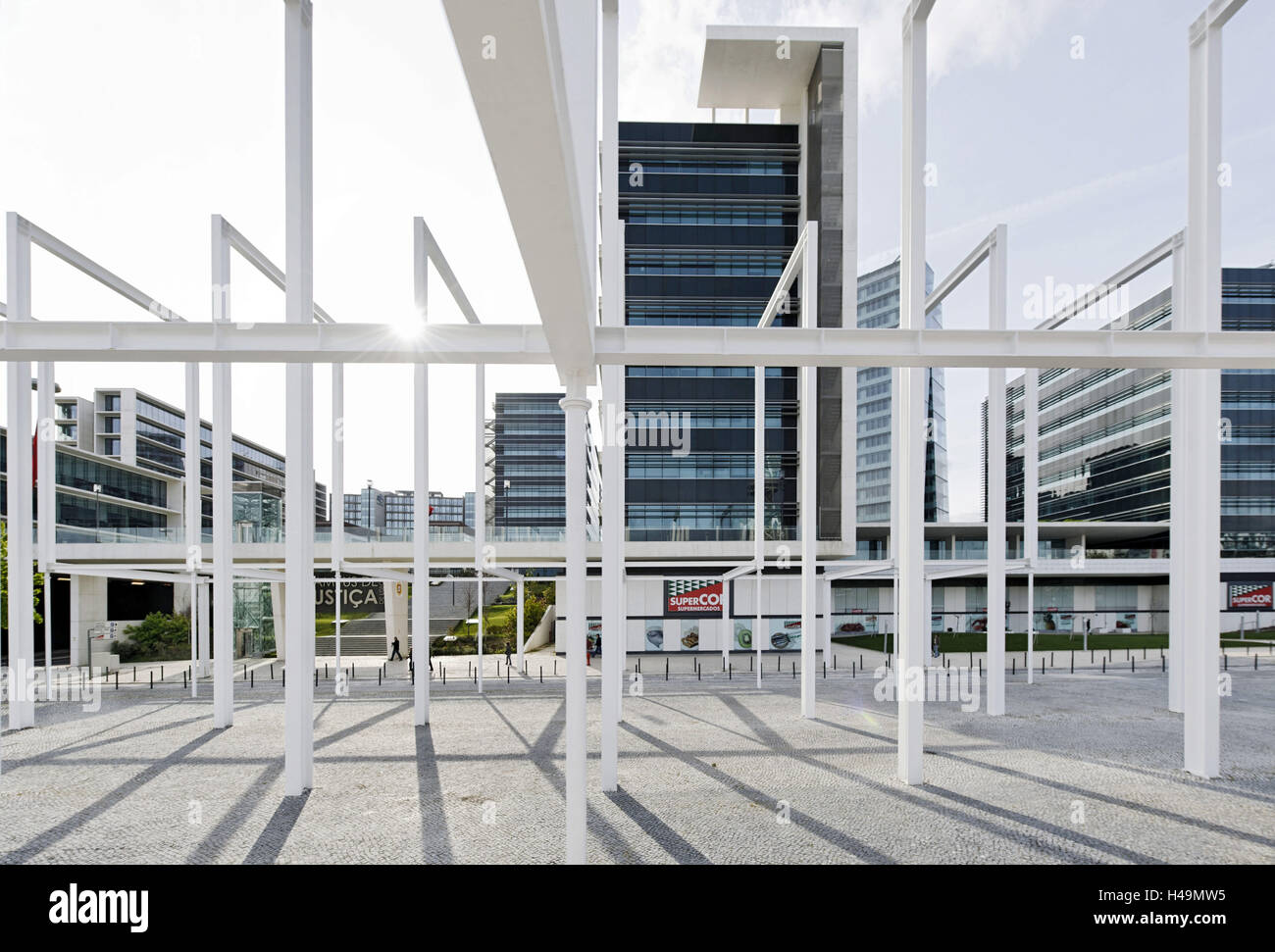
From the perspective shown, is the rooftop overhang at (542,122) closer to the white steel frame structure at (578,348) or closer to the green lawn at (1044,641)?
the white steel frame structure at (578,348)

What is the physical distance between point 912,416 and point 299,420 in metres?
9.65

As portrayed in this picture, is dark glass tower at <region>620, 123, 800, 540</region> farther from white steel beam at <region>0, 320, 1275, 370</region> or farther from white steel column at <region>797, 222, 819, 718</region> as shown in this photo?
white steel beam at <region>0, 320, 1275, 370</region>

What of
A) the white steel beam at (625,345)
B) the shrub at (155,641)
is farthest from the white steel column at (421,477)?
the shrub at (155,641)

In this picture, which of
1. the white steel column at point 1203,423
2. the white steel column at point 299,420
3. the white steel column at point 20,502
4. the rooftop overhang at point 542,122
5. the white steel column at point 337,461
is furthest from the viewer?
the white steel column at point 337,461

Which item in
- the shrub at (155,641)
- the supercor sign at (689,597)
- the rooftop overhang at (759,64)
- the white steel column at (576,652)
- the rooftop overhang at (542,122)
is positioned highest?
the rooftop overhang at (759,64)

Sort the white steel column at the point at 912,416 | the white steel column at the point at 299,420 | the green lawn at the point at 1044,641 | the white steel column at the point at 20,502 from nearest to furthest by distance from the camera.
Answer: the white steel column at the point at 299,420 < the white steel column at the point at 912,416 < the white steel column at the point at 20,502 < the green lawn at the point at 1044,641

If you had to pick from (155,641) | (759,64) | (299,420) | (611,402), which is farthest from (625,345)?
(759,64)

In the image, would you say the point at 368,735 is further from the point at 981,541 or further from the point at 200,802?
the point at 981,541

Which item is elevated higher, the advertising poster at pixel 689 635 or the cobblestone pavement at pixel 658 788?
the cobblestone pavement at pixel 658 788

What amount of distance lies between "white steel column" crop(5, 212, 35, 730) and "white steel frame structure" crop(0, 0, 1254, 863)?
0.05m

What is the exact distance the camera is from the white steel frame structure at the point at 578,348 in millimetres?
5344

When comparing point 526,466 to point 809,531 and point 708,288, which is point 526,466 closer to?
point 708,288

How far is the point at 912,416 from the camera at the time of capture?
12500 millimetres

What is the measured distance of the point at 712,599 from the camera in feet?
113
